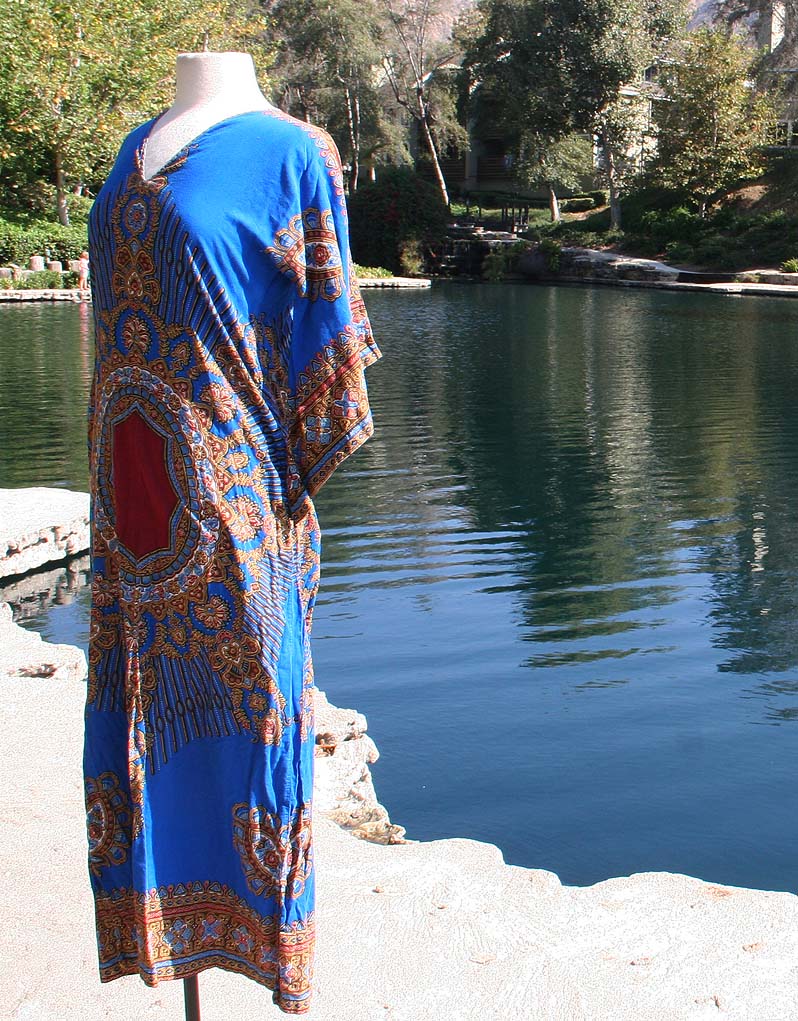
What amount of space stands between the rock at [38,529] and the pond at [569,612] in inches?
22.3

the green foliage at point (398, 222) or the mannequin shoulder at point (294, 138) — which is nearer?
the mannequin shoulder at point (294, 138)

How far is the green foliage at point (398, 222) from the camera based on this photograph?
35562 millimetres

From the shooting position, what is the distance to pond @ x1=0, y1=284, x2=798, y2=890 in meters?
4.08

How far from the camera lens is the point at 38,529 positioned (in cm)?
657

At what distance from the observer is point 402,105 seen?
4141 centimetres

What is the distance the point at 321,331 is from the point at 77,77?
2729 centimetres

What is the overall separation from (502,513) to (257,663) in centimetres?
635

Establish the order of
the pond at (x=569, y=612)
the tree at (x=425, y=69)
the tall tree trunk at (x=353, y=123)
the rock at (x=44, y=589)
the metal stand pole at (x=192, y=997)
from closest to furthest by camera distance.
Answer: the metal stand pole at (x=192, y=997) → the pond at (x=569, y=612) → the rock at (x=44, y=589) → the tall tree trunk at (x=353, y=123) → the tree at (x=425, y=69)

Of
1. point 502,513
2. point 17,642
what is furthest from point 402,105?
point 17,642

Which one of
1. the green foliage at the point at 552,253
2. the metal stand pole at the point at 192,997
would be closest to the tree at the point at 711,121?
the green foliage at the point at 552,253

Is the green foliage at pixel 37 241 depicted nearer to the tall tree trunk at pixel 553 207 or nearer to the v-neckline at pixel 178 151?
the tall tree trunk at pixel 553 207

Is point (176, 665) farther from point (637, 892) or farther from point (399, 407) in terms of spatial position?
point (399, 407)

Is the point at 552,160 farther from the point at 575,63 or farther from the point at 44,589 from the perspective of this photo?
the point at 44,589

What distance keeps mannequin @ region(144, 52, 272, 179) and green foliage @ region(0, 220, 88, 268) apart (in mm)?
27169
